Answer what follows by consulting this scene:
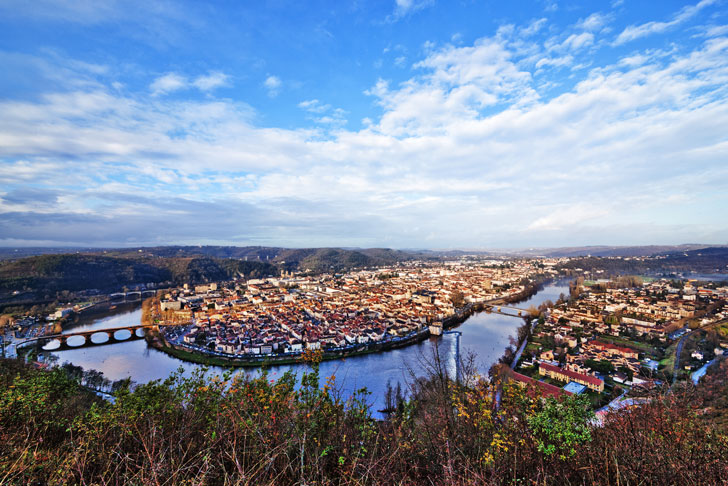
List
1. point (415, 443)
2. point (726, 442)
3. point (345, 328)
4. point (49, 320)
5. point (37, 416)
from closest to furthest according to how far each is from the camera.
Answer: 1. point (726, 442)
2. point (415, 443)
3. point (37, 416)
4. point (345, 328)
5. point (49, 320)

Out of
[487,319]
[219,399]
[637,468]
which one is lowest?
[487,319]

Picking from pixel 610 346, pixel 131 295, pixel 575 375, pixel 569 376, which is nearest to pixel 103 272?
pixel 131 295

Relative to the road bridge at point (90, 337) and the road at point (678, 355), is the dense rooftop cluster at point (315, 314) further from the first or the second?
the road at point (678, 355)

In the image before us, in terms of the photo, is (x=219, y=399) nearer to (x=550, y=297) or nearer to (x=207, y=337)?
(x=207, y=337)

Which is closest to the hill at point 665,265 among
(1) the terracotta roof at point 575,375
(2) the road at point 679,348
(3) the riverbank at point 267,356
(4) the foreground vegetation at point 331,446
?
(2) the road at point 679,348

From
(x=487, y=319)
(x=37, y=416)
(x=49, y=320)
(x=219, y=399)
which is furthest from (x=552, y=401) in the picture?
(x=49, y=320)

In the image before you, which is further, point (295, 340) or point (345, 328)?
point (345, 328)

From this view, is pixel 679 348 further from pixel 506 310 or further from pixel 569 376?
pixel 506 310
